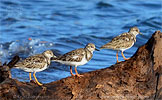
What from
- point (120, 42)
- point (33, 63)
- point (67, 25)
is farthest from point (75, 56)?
point (67, 25)

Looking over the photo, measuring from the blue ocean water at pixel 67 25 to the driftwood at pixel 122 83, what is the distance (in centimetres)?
450

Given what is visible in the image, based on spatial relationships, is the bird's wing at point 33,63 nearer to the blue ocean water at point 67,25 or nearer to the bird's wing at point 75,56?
the bird's wing at point 75,56

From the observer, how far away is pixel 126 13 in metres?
23.8

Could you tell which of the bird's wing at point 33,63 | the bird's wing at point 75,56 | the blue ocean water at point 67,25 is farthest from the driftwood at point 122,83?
the blue ocean water at point 67,25

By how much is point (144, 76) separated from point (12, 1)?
782 inches

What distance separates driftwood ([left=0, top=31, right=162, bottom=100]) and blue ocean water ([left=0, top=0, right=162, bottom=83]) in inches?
177

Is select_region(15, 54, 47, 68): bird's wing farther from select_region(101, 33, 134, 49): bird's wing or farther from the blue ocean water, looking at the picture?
the blue ocean water

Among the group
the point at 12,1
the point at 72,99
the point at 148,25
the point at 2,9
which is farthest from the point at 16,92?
the point at 12,1

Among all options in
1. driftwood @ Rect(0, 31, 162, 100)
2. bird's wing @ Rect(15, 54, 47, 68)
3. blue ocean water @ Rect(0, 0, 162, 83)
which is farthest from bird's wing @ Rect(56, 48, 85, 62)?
blue ocean water @ Rect(0, 0, 162, 83)

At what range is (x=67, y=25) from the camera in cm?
2067

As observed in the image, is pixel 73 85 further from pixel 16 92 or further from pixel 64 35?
pixel 64 35

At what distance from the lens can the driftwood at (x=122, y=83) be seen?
7.10 m

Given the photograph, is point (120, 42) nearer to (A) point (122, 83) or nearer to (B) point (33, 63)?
(A) point (122, 83)

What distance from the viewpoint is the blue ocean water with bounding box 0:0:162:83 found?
14414 mm
